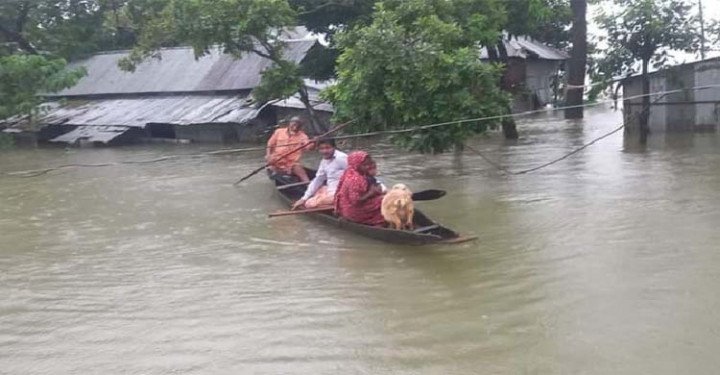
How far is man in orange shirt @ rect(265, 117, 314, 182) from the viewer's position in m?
12.9

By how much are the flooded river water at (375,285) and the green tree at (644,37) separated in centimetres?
497

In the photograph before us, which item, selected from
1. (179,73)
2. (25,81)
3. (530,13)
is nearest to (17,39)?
(179,73)

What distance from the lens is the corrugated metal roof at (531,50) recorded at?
1235 inches

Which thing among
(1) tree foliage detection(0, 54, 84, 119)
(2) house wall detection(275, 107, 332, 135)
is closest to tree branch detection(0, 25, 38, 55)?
(1) tree foliage detection(0, 54, 84, 119)

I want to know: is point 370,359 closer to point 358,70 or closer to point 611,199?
point 611,199

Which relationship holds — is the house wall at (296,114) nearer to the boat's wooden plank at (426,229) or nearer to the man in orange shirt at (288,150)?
the man in orange shirt at (288,150)

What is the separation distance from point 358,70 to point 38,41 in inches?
772

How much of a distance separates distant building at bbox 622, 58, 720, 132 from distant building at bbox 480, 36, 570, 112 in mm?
11236

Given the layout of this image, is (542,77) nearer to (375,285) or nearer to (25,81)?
(25,81)

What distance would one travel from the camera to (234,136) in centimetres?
2441

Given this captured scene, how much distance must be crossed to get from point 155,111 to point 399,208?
61.2ft

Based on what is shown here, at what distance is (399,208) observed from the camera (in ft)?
27.4

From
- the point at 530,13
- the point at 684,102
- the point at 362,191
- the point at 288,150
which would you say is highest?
the point at 530,13

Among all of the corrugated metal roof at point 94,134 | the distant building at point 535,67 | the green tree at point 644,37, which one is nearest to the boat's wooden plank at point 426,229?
the green tree at point 644,37
